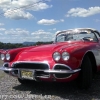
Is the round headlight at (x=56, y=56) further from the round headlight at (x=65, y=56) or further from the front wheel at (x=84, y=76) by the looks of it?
the front wheel at (x=84, y=76)

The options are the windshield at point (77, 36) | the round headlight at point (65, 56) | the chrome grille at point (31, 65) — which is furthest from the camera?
the windshield at point (77, 36)

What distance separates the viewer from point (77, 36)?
18.4ft

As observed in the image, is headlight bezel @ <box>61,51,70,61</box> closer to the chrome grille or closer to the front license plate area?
the chrome grille

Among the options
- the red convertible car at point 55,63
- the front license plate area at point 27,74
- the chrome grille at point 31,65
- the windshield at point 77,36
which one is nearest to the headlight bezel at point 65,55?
the red convertible car at point 55,63

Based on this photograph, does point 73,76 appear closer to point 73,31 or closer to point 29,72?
point 29,72

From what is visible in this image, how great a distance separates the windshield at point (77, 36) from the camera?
17.7 ft

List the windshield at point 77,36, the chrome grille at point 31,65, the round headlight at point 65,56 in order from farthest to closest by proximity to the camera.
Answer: the windshield at point 77,36
the chrome grille at point 31,65
the round headlight at point 65,56

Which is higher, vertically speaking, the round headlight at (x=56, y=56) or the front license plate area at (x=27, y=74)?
the round headlight at (x=56, y=56)

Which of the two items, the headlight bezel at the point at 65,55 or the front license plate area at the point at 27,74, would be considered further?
the front license plate area at the point at 27,74

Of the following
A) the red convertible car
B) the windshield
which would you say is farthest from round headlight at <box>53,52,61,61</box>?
the windshield

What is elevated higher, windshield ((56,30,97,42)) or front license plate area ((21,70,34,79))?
windshield ((56,30,97,42))

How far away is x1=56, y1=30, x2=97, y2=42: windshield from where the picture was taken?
5385 millimetres

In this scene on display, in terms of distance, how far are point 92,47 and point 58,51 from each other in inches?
42.8

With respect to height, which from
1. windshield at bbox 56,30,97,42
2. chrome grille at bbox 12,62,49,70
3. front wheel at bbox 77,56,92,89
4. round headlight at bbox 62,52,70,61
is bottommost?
front wheel at bbox 77,56,92,89
